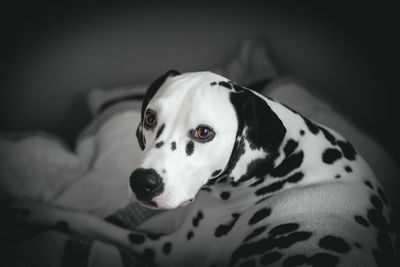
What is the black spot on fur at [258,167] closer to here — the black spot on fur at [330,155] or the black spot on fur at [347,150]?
the black spot on fur at [330,155]

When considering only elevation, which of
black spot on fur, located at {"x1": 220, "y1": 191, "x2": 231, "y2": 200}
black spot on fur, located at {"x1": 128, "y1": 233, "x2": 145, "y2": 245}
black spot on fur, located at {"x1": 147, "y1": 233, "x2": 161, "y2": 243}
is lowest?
black spot on fur, located at {"x1": 128, "y1": 233, "x2": 145, "y2": 245}

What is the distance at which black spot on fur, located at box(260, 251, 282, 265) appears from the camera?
152cm

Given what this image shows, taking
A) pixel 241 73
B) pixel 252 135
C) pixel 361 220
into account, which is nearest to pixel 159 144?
pixel 252 135

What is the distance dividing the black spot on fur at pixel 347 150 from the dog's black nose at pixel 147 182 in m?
1.00

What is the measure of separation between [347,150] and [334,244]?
610 millimetres

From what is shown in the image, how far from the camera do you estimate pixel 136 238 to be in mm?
2129

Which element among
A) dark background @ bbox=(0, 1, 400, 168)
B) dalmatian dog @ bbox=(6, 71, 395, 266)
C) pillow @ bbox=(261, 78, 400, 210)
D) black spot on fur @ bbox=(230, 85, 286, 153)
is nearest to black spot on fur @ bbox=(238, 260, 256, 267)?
dalmatian dog @ bbox=(6, 71, 395, 266)

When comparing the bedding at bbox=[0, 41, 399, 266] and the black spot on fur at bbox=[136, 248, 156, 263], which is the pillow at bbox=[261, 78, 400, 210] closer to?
the bedding at bbox=[0, 41, 399, 266]

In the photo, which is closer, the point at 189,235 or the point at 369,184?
the point at 369,184

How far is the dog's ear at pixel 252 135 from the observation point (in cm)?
160

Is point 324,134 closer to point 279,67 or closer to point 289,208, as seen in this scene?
point 289,208

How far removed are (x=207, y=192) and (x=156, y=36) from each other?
1.76m

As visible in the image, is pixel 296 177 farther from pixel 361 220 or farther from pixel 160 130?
pixel 160 130

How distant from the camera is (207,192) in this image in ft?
6.56
